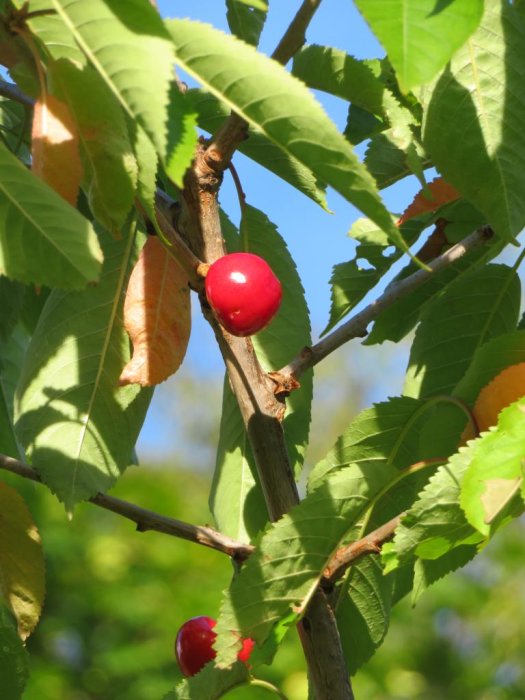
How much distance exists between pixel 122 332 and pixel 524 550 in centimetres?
443

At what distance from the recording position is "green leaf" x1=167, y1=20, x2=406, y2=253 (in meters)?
0.54

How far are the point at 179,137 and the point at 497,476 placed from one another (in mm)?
Result: 272

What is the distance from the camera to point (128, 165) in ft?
2.11

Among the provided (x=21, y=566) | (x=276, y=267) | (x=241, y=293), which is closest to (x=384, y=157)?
(x=276, y=267)

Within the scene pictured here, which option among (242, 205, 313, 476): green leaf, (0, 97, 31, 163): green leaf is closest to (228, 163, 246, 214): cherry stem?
(242, 205, 313, 476): green leaf

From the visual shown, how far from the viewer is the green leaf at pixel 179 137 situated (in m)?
0.52

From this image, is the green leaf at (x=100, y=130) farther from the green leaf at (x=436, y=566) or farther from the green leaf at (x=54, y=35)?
the green leaf at (x=436, y=566)

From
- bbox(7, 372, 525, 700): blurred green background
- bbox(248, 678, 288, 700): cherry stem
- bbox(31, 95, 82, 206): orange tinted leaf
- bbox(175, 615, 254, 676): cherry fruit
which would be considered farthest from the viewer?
bbox(7, 372, 525, 700): blurred green background

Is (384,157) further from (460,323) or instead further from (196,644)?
(196,644)

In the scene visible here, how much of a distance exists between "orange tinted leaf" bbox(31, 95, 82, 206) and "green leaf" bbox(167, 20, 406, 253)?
90mm

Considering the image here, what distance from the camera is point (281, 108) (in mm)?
546

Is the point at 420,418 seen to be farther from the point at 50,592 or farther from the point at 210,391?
the point at 210,391

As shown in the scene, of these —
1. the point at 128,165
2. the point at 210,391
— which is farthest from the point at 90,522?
the point at 210,391

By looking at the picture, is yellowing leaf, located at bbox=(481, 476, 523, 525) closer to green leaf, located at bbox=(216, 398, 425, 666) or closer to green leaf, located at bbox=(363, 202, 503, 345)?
green leaf, located at bbox=(216, 398, 425, 666)
